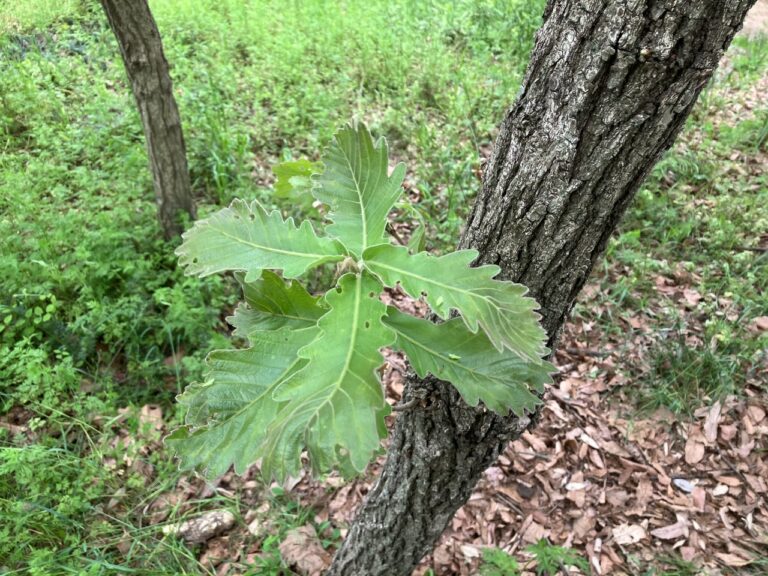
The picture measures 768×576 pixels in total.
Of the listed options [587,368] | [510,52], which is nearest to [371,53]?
[510,52]

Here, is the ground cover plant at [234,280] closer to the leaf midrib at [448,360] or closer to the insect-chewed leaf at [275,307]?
the insect-chewed leaf at [275,307]

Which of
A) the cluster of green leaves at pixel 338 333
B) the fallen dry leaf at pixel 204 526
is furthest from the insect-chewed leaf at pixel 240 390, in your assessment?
the fallen dry leaf at pixel 204 526

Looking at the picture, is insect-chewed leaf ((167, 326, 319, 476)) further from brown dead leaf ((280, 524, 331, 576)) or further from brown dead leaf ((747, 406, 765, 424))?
brown dead leaf ((747, 406, 765, 424))

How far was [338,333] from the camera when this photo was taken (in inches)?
37.2

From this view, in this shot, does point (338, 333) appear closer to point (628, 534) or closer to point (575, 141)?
point (575, 141)

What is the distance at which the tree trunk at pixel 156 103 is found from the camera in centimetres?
271

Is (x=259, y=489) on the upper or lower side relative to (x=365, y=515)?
lower

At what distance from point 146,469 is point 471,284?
243 centimetres

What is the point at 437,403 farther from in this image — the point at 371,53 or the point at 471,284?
the point at 371,53

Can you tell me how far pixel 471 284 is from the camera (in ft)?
3.10

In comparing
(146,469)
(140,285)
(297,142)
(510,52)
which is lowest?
(146,469)

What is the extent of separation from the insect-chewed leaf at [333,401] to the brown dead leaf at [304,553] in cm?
173

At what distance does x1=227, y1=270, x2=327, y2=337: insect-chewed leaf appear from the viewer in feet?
3.76

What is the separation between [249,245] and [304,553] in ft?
6.18
